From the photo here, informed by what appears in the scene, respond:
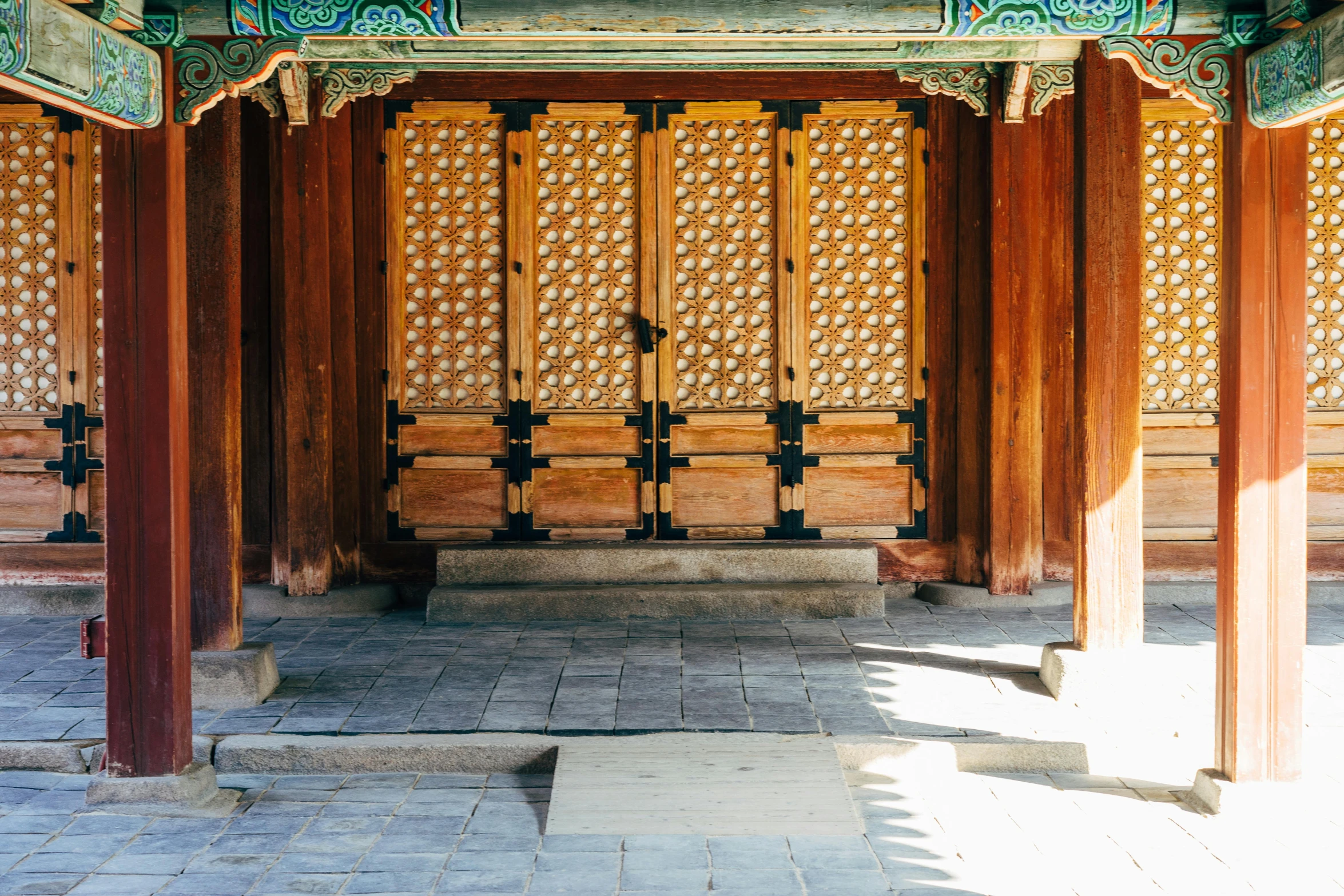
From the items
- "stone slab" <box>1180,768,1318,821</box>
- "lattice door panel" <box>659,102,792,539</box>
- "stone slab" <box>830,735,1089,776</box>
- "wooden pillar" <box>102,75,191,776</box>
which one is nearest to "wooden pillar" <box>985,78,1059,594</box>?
"lattice door panel" <box>659,102,792,539</box>

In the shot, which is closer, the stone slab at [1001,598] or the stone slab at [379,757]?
the stone slab at [379,757]

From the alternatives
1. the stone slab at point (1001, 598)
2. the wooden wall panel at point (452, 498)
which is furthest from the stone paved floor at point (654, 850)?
the wooden wall panel at point (452, 498)

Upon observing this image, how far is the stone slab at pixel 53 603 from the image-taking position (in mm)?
7574

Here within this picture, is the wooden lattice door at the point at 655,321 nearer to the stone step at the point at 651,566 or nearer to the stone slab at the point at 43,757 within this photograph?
the stone step at the point at 651,566

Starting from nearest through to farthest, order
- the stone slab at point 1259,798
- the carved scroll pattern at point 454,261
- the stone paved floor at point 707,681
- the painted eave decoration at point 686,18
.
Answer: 1. the stone slab at point 1259,798
2. the painted eave decoration at point 686,18
3. the stone paved floor at point 707,681
4. the carved scroll pattern at point 454,261

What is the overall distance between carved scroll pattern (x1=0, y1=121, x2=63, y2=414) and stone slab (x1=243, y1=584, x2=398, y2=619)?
1.95 meters

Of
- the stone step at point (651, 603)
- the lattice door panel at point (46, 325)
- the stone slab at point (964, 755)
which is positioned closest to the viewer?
the stone slab at point (964, 755)

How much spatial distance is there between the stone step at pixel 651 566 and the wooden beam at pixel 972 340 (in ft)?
2.38

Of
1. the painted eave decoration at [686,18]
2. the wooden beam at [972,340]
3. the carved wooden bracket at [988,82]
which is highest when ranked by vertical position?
the carved wooden bracket at [988,82]

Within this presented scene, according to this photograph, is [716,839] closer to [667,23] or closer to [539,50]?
[667,23]

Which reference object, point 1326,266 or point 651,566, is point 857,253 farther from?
point 1326,266

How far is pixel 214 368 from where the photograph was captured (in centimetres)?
569


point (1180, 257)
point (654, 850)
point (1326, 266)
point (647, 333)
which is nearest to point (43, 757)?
point (654, 850)

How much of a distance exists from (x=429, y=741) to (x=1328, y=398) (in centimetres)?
629
